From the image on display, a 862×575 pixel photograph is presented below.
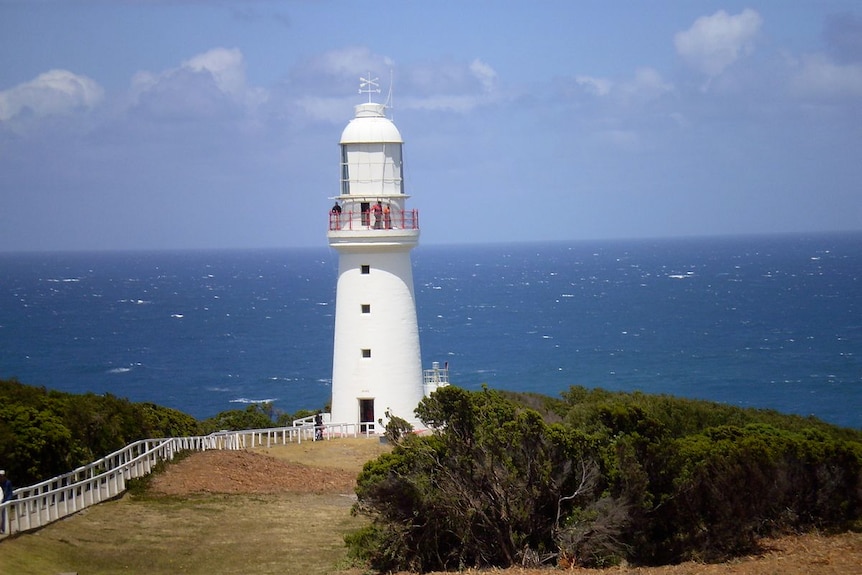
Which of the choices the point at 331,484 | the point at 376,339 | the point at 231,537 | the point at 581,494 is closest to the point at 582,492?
the point at 581,494

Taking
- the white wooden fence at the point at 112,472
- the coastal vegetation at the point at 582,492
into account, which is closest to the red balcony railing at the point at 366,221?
the white wooden fence at the point at 112,472

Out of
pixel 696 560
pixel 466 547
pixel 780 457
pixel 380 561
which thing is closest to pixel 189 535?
pixel 380 561

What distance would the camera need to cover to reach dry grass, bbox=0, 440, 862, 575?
1430cm

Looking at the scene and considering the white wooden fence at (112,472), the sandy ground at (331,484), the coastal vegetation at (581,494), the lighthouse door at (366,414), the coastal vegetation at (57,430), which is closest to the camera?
the sandy ground at (331,484)

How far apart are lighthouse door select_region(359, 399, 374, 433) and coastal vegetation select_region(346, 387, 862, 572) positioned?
32.4ft

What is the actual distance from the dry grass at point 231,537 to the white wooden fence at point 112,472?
0.83 feet

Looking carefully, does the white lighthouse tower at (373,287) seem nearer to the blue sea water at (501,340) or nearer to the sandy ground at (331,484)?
the sandy ground at (331,484)

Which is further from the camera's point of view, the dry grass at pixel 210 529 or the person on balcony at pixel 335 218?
the person on balcony at pixel 335 218

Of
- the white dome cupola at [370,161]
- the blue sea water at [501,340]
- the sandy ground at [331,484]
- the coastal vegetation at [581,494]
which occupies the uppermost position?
the white dome cupola at [370,161]

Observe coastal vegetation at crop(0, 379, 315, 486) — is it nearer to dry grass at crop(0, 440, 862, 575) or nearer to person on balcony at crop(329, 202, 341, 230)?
dry grass at crop(0, 440, 862, 575)

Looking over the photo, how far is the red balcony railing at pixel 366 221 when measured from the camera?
86.0 ft

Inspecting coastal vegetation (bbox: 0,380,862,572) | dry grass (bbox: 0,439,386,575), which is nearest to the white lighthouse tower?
dry grass (bbox: 0,439,386,575)

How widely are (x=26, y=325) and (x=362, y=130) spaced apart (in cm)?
8321

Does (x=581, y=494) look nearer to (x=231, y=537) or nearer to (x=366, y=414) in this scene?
(x=231, y=537)
